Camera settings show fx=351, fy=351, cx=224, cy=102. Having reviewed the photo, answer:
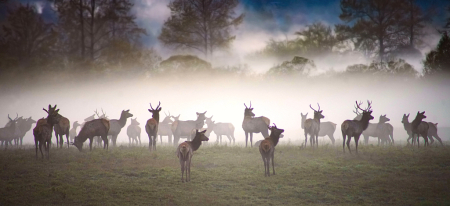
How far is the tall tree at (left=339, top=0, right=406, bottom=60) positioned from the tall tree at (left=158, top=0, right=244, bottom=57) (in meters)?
13.3

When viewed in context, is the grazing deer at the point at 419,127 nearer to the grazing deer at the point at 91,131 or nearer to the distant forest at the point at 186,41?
the distant forest at the point at 186,41

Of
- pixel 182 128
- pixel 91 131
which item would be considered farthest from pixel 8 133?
pixel 182 128

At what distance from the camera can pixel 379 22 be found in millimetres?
38906

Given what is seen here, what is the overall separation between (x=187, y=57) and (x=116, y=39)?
7577 mm

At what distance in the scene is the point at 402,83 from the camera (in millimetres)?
38938

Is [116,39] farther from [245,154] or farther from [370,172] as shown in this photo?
[370,172]

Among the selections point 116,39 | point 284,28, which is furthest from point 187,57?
point 284,28

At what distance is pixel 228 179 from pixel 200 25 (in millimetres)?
27851

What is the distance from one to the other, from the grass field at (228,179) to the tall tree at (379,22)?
2393cm

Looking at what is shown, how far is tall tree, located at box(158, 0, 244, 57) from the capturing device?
125ft

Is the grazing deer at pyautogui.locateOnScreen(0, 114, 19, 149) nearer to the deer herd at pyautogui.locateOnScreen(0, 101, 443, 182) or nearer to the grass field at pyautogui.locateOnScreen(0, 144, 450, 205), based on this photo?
the deer herd at pyautogui.locateOnScreen(0, 101, 443, 182)

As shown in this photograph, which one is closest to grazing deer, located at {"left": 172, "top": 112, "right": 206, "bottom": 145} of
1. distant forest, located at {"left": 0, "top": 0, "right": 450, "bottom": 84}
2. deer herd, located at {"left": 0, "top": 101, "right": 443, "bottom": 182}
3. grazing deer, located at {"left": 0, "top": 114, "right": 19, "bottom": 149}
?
deer herd, located at {"left": 0, "top": 101, "right": 443, "bottom": 182}

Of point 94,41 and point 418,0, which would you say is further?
point 418,0

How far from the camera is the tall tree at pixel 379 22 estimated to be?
127 ft
